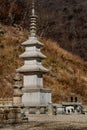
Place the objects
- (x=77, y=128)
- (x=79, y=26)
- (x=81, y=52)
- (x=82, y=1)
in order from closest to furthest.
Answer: (x=77, y=128), (x=81, y=52), (x=79, y=26), (x=82, y=1)

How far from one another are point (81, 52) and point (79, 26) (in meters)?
6.86

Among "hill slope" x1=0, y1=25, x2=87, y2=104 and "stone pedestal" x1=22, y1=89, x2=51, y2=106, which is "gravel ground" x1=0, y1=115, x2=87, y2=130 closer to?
"stone pedestal" x1=22, y1=89, x2=51, y2=106

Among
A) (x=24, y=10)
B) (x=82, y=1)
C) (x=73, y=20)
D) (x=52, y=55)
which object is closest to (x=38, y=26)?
(x=24, y=10)

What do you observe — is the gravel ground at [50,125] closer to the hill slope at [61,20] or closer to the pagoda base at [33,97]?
the pagoda base at [33,97]

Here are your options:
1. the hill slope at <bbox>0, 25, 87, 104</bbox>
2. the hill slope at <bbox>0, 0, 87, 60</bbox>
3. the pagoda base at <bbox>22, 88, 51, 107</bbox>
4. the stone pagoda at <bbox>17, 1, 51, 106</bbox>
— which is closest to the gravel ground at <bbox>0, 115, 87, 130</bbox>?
the pagoda base at <bbox>22, 88, 51, 107</bbox>

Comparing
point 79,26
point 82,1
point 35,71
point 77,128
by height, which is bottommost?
point 77,128

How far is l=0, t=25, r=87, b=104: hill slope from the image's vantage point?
42.8m

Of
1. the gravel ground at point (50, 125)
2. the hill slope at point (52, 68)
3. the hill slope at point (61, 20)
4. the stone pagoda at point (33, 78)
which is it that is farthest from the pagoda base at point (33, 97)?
the hill slope at point (61, 20)

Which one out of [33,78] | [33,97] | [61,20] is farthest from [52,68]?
[61,20]

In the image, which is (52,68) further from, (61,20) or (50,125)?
(61,20)

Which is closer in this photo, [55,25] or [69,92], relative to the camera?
[69,92]

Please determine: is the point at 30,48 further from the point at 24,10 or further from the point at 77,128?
the point at 24,10

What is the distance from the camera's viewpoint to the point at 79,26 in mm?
79375

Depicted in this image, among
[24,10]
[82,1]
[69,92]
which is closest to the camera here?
[69,92]
